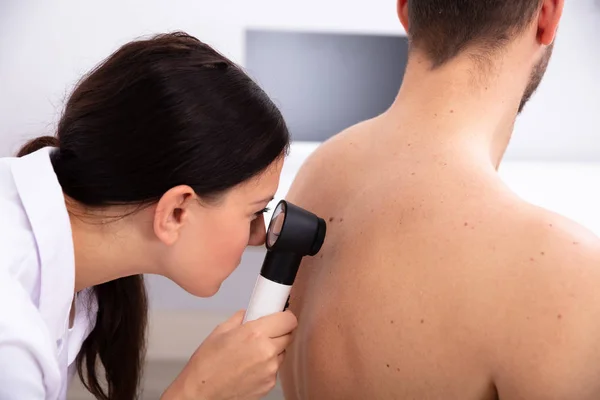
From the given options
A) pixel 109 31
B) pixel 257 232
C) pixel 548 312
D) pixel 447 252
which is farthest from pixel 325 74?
pixel 548 312

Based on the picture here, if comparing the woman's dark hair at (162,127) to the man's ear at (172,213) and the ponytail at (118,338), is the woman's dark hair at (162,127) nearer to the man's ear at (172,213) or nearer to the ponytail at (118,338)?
the man's ear at (172,213)

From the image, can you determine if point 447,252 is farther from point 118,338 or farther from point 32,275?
point 118,338

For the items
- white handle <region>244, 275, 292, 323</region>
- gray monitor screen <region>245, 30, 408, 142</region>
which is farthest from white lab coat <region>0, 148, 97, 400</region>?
gray monitor screen <region>245, 30, 408, 142</region>

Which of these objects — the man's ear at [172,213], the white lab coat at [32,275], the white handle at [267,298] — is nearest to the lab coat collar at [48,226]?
the white lab coat at [32,275]

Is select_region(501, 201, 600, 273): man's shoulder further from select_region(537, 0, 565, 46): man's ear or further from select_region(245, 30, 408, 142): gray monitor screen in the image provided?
select_region(245, 30, 408, 142): gray monitor screen

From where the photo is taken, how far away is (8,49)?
2391 millimetres

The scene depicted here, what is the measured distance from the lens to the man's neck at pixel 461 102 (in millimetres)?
1104

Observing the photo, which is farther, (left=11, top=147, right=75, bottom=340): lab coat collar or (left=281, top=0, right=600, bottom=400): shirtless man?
(left=11, top=147, right=75, bottom=340): lab coat collar

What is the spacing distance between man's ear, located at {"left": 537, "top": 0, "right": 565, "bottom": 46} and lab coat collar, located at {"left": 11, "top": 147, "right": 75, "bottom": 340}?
709mm

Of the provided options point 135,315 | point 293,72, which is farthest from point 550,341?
point 293,72

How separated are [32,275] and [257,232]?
12.7 inches

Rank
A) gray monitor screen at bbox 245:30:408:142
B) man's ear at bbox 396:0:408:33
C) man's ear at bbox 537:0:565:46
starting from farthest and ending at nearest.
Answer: gray monitor screen at bbox 245:30:408:142 → man's ear at bbox 396:0:408:33 → man's ear at bbox 537:0:565:46

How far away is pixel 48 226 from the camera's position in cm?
111

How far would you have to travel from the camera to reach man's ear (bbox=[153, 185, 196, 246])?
1.09 meters
